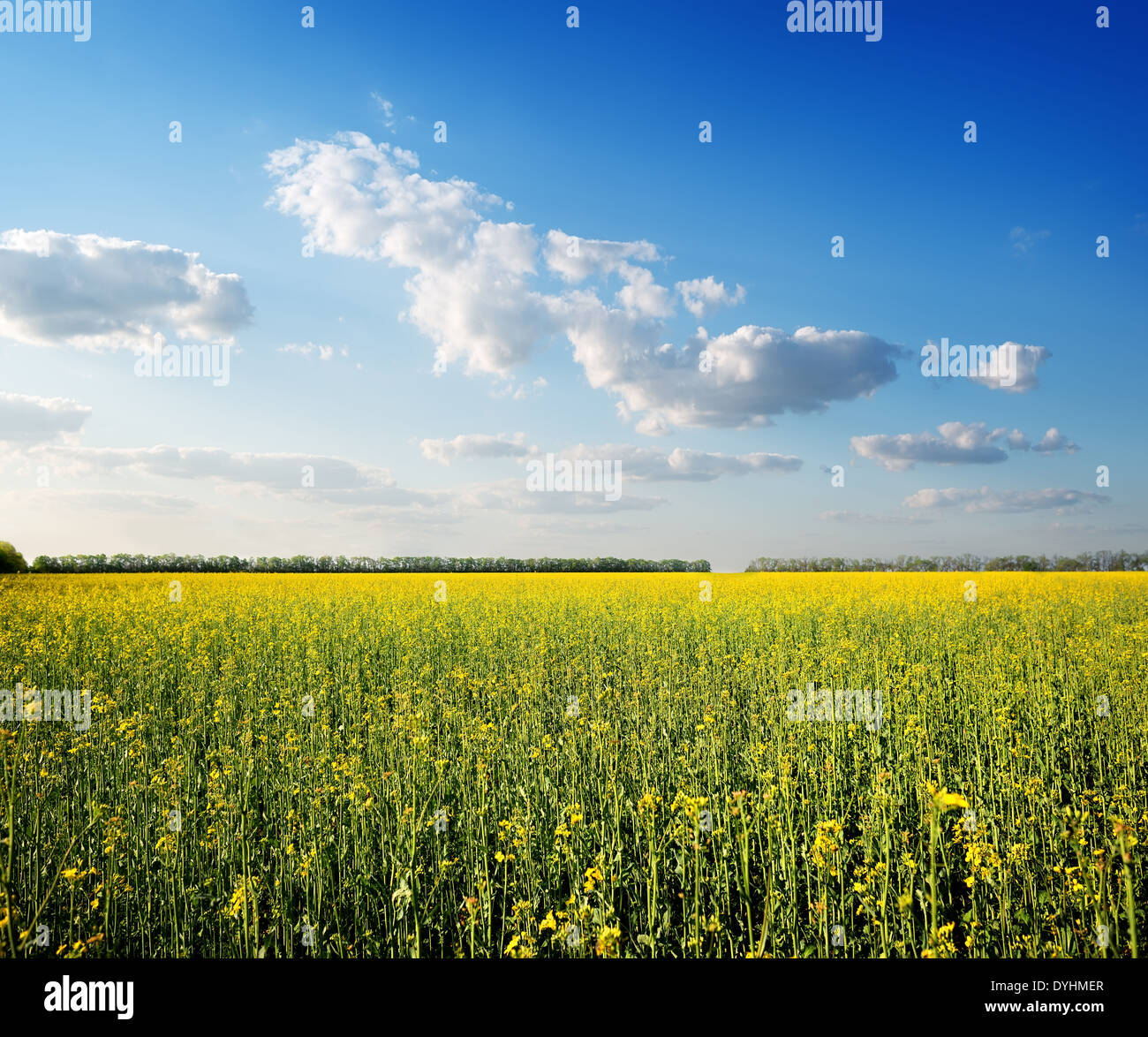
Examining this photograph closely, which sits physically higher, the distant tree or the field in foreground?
the distant tree

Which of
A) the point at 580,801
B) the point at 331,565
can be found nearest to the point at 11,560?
the point at 331,565

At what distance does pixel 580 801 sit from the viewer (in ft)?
17.2

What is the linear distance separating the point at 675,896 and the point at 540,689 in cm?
466

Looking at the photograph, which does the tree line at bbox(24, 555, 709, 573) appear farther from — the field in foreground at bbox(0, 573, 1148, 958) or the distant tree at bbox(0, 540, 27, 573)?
the field in foreground at bbox(0, 573, 1148, 958)

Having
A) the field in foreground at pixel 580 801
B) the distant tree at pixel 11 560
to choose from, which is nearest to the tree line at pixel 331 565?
the distant tree at pixel 11 560

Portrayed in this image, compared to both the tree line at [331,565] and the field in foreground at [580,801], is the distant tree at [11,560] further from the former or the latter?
the field in foreground at [580,801]

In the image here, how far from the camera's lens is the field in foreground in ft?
12.3

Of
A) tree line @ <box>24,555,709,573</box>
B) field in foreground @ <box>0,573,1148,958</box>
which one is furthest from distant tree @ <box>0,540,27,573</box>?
field in foreground @ <box>0,573,1148,958</box>

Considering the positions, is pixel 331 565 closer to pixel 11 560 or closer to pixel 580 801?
pixel 11 560

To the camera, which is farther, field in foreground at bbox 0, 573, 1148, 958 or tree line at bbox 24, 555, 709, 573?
tree line at bbox 24, 555, 709, 573

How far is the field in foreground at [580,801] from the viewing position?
3.76 metres

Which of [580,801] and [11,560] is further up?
[11,560]

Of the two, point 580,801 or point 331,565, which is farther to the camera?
point 331,565
